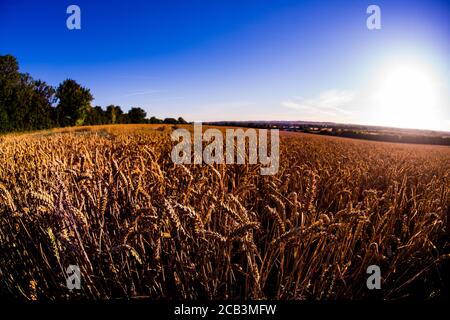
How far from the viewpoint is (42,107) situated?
137ft

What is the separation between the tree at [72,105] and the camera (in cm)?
5284

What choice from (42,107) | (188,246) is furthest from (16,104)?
(188,246)

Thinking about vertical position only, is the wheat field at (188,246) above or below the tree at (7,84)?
below

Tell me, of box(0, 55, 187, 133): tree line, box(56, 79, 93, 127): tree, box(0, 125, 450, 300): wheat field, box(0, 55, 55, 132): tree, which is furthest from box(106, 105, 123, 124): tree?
box(0, 125, 450, 300): wheat field

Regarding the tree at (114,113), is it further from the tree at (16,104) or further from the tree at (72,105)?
the tree at (16,104)

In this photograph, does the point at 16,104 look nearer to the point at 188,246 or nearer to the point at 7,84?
the point at 7,84

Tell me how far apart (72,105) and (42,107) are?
40.0 ft

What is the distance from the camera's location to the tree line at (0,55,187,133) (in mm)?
36875

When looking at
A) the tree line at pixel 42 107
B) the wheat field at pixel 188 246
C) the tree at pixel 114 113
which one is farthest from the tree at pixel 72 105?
the wheat field at pixel 188 246

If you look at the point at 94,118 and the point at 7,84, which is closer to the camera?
the point at 7,84

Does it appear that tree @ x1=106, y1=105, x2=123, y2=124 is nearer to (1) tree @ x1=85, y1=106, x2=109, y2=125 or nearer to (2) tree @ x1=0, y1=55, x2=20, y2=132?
(1) tree @ x1=85, y1=106, x2=109, y2=125

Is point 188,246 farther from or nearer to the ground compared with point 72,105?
nearer to the ground
